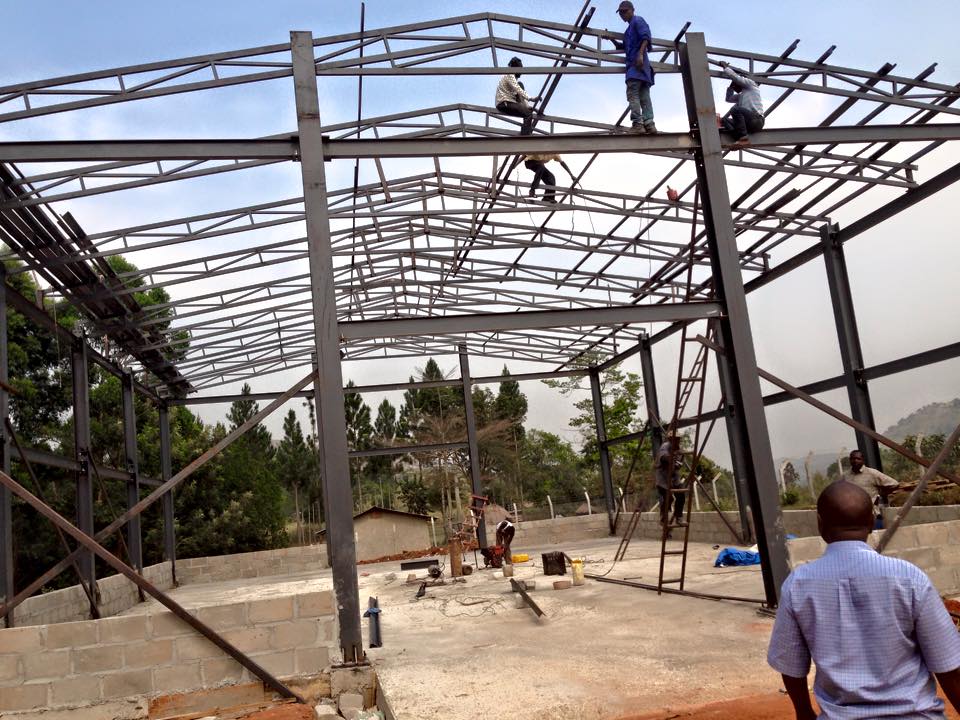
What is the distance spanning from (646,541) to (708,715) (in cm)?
1545

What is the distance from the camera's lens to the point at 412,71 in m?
10.0

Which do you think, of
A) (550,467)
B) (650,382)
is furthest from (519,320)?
(550,467)

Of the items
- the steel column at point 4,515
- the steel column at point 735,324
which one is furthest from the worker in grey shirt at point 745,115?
the steel column at point 4,515

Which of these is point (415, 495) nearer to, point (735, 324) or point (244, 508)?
point (244, 508)

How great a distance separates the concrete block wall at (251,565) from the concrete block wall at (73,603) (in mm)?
2883

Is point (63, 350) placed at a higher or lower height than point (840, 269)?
higher

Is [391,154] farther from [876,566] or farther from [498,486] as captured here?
[498,486]

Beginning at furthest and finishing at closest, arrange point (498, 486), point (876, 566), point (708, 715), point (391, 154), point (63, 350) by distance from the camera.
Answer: point (498, 486) → point (63, 350) → point (391, 154) → point (708, 715) → point (876, 566)

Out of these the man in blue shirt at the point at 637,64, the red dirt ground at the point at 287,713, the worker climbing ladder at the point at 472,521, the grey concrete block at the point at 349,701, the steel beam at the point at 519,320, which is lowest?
the grey concrete block at the point at 349,701

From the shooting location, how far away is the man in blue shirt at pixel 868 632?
7.55 ft

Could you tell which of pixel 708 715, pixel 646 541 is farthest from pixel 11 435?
pixel 646 541

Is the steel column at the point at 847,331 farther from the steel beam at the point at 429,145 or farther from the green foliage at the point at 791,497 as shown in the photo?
the green foliage at the point at 791,497

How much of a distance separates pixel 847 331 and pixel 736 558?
4252 millimetres

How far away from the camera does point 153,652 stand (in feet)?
21.3
